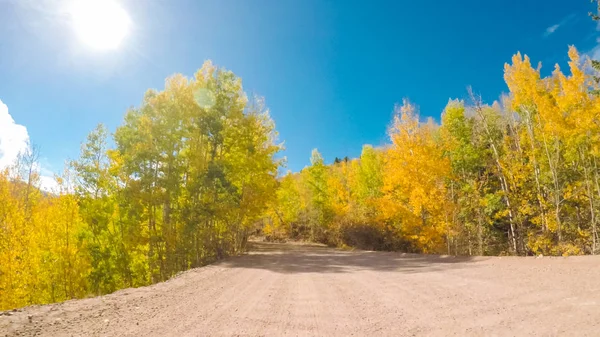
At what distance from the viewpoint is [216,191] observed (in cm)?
1658

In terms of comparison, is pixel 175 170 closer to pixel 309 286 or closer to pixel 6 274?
pixel 6 274

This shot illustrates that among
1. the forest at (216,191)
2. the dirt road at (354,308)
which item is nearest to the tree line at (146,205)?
the forest at (216,191)

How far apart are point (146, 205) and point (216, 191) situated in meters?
3.45

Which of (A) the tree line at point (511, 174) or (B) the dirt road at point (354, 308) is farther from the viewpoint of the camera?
(A) the tree line at point (511, 174)

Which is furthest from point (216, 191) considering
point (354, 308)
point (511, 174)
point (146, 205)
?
point (511, 174)

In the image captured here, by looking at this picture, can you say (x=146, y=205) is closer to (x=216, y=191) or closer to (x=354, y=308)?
(x=216, y=191)

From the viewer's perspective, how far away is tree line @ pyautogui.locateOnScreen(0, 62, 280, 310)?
50.1ft

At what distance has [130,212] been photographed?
1548 centimetres

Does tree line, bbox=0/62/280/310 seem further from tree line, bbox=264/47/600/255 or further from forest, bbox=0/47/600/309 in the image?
tree line, bbox=264/47/600/255

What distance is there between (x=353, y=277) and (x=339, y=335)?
5450 mm

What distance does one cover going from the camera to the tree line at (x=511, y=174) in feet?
50.4

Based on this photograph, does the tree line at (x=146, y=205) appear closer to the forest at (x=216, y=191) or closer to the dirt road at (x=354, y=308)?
the forest at (x=216, y=191)

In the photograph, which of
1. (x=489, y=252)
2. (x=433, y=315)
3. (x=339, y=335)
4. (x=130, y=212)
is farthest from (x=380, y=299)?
(x=489, y=252)

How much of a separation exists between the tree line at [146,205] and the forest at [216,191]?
6cm
